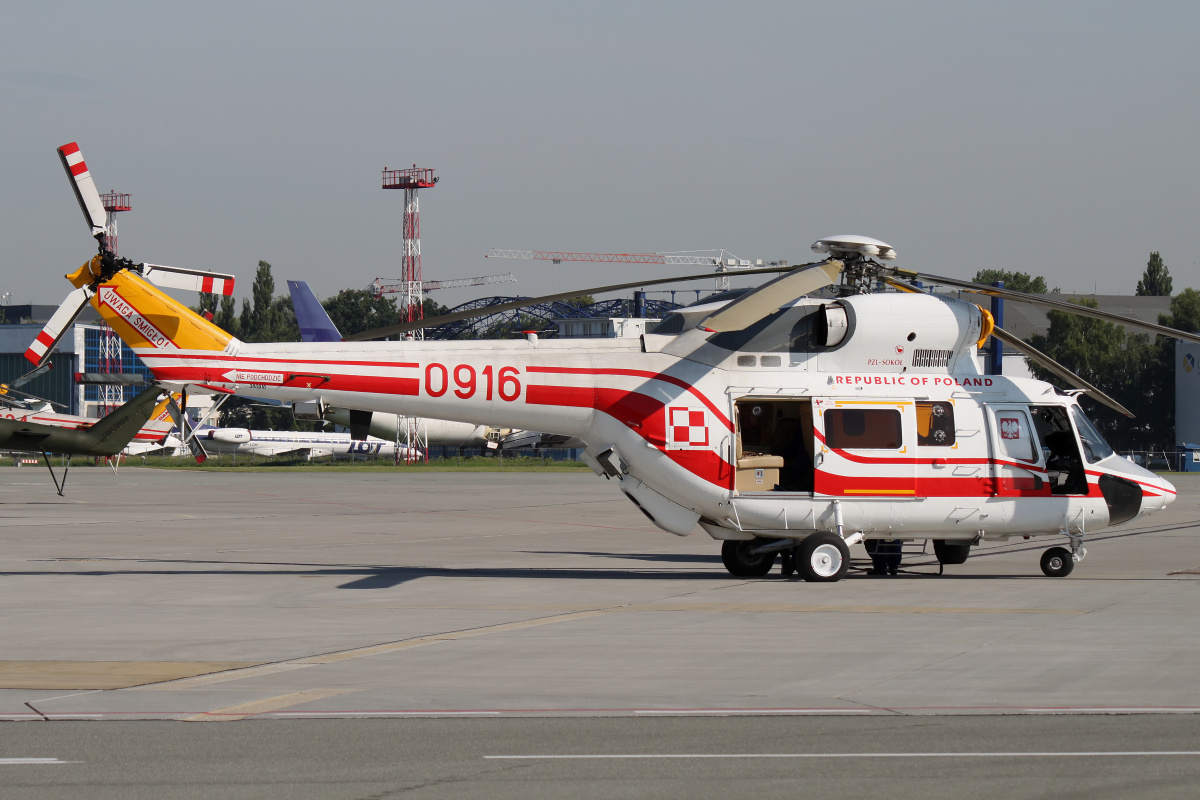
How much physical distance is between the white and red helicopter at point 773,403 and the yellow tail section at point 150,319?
3cm

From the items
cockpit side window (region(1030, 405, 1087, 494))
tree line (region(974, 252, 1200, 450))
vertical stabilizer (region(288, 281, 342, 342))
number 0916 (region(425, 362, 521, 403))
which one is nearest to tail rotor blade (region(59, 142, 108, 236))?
number 0916 (region(425, 362, 521, 403))

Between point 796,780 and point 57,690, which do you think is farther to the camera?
point 57,690

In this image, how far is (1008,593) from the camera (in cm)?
1630

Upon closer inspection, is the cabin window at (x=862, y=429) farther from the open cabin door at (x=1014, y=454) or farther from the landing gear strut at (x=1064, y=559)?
the landing gear strut at (x=1064, y=559)

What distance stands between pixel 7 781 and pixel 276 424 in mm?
132576

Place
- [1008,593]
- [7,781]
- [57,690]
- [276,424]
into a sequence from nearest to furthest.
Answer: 1. [7,781]
2. [57,690]
3. [1008,593]
4. [276,424]

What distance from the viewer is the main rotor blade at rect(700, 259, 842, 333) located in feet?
53.2

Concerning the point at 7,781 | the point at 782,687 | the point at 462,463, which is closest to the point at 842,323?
the point at 782,687

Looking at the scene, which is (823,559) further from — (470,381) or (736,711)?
(736,711)

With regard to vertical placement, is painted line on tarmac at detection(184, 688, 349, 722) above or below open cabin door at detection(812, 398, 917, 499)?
below

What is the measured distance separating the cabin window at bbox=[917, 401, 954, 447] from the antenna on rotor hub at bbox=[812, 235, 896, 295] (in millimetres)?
2096

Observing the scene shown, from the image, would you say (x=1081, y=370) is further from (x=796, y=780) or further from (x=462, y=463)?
(x=796, y=780)

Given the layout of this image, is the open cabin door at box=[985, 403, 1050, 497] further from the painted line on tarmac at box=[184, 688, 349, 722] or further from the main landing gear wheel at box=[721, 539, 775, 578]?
the painted line on tarmac at box=[184, 688, 349, 722]

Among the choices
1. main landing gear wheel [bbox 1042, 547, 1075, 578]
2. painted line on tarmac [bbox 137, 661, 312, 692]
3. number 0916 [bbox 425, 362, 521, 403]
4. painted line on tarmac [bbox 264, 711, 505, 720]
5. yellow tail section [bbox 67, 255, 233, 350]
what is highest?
yellow tail section [bbox 67, 255, 233, 350]
